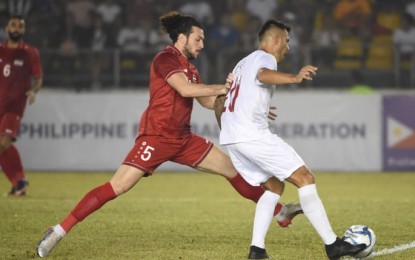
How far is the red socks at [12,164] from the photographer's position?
1431 cm

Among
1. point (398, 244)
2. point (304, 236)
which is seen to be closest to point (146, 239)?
point (304, 236)

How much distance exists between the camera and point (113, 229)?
10750 mm

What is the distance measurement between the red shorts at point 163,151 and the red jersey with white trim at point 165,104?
0.07 metres

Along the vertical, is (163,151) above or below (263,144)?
below

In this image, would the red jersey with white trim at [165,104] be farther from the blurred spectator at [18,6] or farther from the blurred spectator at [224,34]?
the blurred spectator at [18,6]

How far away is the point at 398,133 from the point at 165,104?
10517 millimetres

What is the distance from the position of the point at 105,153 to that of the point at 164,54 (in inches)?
404

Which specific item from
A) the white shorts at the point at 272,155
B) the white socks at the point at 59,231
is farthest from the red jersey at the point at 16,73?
the white shorts at the point at 272,155

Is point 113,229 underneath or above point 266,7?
underneath

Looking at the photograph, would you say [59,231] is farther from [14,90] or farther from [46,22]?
[46,22]

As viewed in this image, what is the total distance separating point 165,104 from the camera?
9156 millimetres

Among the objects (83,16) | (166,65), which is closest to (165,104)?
(166,65)

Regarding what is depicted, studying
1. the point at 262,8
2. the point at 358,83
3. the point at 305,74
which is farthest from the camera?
the point at 262,8

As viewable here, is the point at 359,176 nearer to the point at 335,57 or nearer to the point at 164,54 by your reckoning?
the point at 335,57
